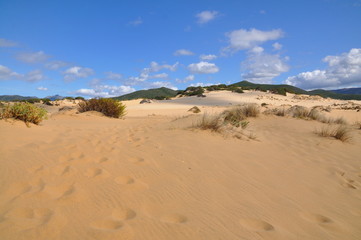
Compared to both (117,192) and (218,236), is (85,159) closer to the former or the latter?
(117,192)

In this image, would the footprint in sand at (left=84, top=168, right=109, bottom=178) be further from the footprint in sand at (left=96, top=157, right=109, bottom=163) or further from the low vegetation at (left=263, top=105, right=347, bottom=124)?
the low vegetation at (left=263, top=105, right=347, bottom=124)

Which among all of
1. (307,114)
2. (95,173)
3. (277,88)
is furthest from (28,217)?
(277,88)

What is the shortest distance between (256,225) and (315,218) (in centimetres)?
66

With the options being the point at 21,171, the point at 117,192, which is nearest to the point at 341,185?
the point at 117,192

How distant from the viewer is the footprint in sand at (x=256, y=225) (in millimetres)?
1763

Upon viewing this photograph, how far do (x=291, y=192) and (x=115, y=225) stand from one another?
2015 millimetres

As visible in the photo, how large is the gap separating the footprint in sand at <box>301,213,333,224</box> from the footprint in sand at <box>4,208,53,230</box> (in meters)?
2.20

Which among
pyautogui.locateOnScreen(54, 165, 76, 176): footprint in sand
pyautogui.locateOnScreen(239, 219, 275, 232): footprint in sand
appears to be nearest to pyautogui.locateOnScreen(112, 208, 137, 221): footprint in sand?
pyautogui.locateOnScreen(239, 219, 275, 232): footprint in sand

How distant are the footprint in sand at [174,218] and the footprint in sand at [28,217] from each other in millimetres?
883

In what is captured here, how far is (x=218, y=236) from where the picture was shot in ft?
5.33

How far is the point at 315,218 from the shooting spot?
6.66 feet

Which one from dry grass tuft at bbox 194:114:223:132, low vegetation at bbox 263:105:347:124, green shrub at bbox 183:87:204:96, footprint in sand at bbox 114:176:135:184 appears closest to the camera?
footprint in sand at bbox 114:176:135:184

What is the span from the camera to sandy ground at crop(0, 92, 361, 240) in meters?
1.67

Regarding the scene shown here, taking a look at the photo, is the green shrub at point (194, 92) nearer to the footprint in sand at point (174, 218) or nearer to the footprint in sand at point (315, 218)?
the footprint in sand at point (315, 218)
